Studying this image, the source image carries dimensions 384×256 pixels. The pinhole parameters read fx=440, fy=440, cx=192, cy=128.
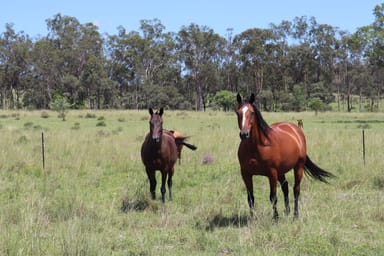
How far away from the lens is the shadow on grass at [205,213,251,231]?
22.6 feet

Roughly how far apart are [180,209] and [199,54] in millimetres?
70606

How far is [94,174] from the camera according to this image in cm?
1167

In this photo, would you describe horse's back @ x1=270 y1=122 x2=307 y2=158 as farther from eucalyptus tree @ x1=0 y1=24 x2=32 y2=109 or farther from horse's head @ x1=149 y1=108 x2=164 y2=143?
eucalyptus tree @ x1=0 y1=24 x2=32 y2=109

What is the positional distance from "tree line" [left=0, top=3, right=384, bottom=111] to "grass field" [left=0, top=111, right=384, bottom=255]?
186 feet

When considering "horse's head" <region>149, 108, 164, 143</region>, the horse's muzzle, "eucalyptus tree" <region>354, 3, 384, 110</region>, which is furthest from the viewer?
"eucalyptus tree" <region>354, 3, 384, 110</region>

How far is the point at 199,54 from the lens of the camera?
77.4 meters

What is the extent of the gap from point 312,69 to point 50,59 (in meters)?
45.2

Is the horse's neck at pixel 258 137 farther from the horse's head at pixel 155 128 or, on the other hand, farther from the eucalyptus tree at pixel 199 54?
the eucalyptus tree at pixel 199 54

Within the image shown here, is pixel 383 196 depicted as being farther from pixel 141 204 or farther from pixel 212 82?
pixel 212 82

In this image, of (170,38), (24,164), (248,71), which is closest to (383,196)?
(24,164)

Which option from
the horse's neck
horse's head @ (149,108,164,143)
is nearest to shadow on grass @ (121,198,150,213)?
horse's head @ (149,108,164,143)

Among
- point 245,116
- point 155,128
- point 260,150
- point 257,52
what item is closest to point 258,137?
point 260,150

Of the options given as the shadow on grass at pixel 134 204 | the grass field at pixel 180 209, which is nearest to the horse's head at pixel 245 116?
the grass field at pixel 180 209

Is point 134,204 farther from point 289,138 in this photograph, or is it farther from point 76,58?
point 76,58
